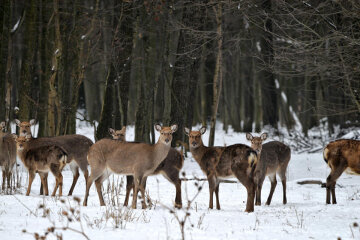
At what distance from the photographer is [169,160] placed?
9742 mm

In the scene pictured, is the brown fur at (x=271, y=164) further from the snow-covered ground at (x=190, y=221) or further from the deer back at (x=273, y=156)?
Answer: the snow-covered ground at (x=190, y=221)

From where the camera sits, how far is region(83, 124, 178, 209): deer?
30.8 ft

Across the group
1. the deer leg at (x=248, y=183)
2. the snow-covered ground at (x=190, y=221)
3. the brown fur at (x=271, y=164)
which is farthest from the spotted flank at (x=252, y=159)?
the brown fur at (x=271, y=164)

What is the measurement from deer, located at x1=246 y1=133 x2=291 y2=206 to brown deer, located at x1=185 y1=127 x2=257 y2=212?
3.08ft

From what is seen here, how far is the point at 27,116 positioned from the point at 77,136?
18.4ft

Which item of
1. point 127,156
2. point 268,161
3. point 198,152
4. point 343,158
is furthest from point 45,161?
point 343,158

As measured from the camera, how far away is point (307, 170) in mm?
15914

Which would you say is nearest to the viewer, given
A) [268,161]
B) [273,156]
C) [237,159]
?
[237,159]

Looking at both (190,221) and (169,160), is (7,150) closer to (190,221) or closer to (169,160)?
(169,160)

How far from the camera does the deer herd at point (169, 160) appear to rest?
9375 millimetres

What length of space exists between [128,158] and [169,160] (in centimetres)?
81

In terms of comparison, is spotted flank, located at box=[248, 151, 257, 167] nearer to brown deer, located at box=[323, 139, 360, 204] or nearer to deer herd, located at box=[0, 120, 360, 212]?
deer herd, located at box=[0, 120, 360, 212]

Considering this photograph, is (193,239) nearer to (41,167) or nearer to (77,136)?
(41,167)

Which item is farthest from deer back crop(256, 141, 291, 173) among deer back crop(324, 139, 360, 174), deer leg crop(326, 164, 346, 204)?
deer leg crop(326, 164, 346, 204)
